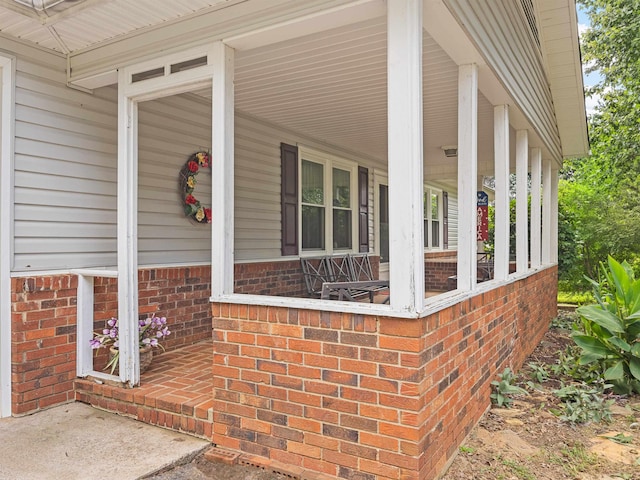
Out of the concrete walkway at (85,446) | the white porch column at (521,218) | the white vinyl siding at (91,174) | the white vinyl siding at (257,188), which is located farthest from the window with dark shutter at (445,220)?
the concrete walkway at (85,446)

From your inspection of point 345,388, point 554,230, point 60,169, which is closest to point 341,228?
point 554,230

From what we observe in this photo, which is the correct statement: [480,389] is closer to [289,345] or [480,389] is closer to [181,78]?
[289,345]

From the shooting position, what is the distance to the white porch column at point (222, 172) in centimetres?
293

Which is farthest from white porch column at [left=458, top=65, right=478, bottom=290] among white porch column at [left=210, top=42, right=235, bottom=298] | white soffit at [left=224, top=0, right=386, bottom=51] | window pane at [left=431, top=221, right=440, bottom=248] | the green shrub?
window pane at [left=431, top=221, right=440, bottom=248]

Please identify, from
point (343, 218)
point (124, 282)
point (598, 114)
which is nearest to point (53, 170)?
point (124, 282)

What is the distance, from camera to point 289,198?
20.5ft

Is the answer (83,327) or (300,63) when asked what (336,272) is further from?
(83,327)

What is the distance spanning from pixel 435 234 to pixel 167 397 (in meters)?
10.0

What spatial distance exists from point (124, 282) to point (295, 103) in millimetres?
2692

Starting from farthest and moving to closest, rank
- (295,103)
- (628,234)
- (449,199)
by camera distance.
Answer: (449,199) → (628,234) → (295,103)

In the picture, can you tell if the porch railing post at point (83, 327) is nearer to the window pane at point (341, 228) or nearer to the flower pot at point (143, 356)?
the flower pot at point (143, 356)

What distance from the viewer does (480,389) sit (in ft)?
11.8

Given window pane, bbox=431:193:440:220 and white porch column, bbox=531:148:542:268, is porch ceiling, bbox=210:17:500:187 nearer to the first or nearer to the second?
white porch column, bbox=531:148:542:268

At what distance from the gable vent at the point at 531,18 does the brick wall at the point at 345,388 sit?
149 inches
